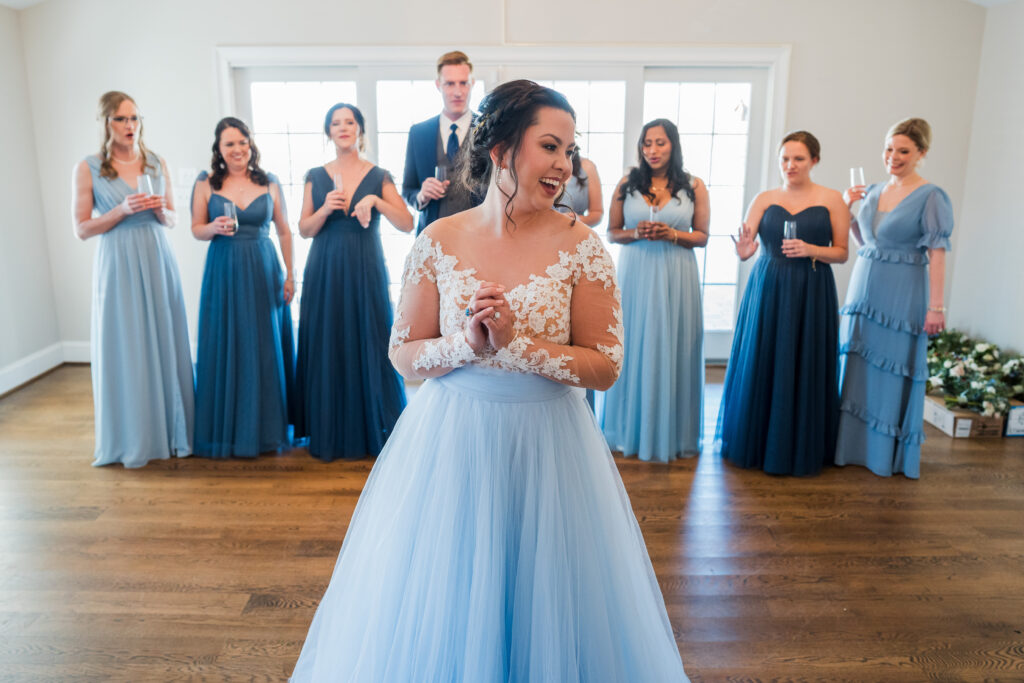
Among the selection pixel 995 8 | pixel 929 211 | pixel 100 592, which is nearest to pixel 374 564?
pixel 100 592

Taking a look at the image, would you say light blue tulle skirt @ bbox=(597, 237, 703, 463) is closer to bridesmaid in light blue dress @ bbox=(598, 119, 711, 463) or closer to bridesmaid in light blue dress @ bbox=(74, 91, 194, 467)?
bridesmaid in light blue dress @ bbox=(598, 119, 711, 463)

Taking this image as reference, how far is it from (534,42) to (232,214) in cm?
254

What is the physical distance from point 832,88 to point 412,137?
3138 mm

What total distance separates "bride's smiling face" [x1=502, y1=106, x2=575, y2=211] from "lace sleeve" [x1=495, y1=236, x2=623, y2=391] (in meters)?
0.16

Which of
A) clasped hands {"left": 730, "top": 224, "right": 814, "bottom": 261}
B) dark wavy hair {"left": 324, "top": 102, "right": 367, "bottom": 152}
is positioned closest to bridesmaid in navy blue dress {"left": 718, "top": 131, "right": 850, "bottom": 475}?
clasped hands {"left": 730, "top": 224, "right": 814, "bottom": 261}

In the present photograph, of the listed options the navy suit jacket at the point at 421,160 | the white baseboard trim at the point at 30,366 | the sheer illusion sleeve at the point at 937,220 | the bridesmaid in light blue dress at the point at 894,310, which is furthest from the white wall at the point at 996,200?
the white baseboard trim at the point at 30,366

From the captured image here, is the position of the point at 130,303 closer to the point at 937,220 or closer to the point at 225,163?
the point at 225,163

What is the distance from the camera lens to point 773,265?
3824 mm

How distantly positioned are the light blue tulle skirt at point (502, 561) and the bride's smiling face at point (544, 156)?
431 mm

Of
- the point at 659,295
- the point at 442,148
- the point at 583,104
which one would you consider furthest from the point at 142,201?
the point at 583,104

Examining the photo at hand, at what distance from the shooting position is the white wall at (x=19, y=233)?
5086 millimetres

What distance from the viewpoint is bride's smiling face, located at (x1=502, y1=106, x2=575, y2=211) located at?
1705mm

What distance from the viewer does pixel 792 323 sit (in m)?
3.78

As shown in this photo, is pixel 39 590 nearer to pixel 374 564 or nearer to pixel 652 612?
pixel 374 564
